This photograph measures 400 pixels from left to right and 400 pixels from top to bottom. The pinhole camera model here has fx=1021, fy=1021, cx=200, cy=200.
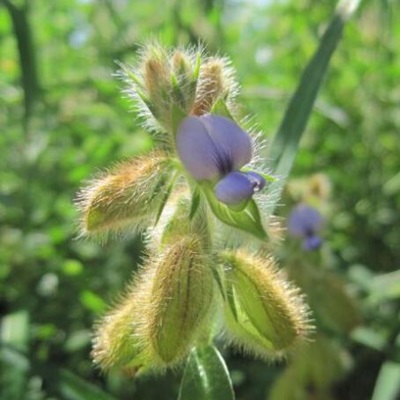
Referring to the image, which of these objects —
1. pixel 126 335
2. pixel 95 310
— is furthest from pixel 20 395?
pixel 126 335

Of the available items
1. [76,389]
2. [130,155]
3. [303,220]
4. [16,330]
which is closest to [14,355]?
[16,330]

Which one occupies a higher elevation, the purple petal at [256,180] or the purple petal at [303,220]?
the purple petal at [256,180]

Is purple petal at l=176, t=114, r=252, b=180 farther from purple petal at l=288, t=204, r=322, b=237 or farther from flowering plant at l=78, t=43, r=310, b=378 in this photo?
purple petal at l=288, t=204, r=322, b=237

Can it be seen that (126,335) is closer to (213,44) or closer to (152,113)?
(152,113)

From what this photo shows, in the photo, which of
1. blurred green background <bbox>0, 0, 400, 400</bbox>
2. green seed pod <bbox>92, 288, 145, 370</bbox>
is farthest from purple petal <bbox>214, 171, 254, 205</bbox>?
blurred green background <bbox>0, 0, 400, 400</bbox>

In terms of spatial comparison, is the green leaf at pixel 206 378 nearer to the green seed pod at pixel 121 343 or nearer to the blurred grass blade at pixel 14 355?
the green seed pod at pixel 121 343

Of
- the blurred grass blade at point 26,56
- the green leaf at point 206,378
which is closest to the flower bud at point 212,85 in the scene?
the green leaf at point 206,378

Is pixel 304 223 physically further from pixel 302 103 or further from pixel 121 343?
pixel 121 343
